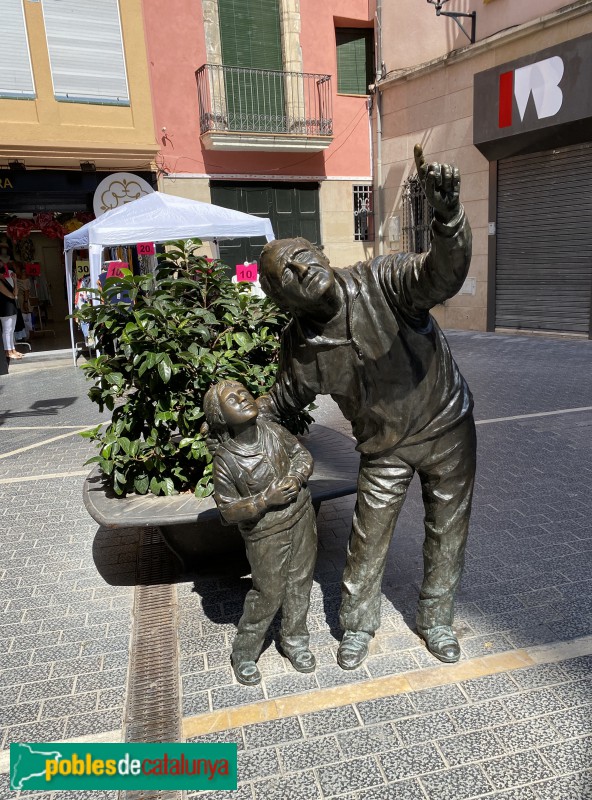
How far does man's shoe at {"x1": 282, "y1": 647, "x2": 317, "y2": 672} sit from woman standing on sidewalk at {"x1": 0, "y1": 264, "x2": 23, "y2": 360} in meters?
11.4

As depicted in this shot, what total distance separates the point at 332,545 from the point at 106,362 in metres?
1.81

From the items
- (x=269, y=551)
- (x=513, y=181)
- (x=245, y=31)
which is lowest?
(x=269, y=551)

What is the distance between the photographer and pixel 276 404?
2.60 meters

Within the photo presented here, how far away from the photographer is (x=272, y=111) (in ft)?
46.7

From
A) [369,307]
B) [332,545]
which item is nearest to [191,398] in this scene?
[332,545]

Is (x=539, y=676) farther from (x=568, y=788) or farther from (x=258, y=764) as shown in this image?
(x=258, y=764)

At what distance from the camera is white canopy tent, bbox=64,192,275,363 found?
8570mm

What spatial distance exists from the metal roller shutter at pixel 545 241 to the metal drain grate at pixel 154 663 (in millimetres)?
9927

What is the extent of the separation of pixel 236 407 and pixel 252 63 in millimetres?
14023

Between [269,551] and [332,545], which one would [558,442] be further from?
[269,551]

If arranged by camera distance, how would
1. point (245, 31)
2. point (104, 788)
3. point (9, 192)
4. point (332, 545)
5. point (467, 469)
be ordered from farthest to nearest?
point (245, 31) → point (9, 192) → point (332, 545) → point (467, 469) → point (104, 788)

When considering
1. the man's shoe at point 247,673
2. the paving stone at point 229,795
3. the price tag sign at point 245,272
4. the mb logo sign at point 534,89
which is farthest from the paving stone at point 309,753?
the mb logo sign at point 534,89

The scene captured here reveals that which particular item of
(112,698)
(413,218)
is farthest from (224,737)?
(413,218)

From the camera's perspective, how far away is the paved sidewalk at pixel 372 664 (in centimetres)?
214
